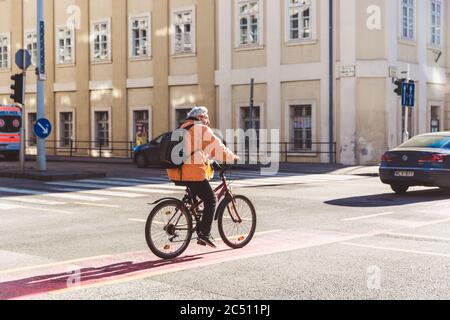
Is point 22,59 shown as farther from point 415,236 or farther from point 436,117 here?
point 436,117

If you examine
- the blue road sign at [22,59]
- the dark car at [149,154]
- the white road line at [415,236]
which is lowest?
the white road line at [415,236]

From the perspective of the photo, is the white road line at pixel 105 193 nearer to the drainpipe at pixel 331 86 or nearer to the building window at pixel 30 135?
the drainpipe at pixel 331 86

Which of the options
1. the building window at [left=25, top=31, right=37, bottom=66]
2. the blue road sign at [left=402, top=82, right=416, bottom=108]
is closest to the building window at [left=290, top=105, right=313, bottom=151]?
the blue road sign at [left=402, top=82, right=416, bottom=108]

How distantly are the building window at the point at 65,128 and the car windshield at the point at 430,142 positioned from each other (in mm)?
25383

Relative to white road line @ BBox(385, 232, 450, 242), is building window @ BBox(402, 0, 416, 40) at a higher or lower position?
higher

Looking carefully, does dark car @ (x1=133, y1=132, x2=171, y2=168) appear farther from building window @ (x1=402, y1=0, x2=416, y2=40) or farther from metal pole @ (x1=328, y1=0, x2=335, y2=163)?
building window @ (x1=402, y1=0, x2=416, y2=40)

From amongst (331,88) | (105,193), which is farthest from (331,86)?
(105,193)

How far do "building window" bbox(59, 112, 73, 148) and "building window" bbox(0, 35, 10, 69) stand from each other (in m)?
6.08

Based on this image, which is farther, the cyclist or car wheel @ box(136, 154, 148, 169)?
car wheel @ box(136, 154, 148, 169)

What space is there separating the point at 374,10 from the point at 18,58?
14.4 meters

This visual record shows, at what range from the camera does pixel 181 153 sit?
8.05 meters

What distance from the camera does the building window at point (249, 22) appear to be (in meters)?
31.1

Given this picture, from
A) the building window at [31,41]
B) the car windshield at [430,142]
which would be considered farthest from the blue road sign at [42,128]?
the building window at [31,41]

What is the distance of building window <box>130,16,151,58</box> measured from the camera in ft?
115
